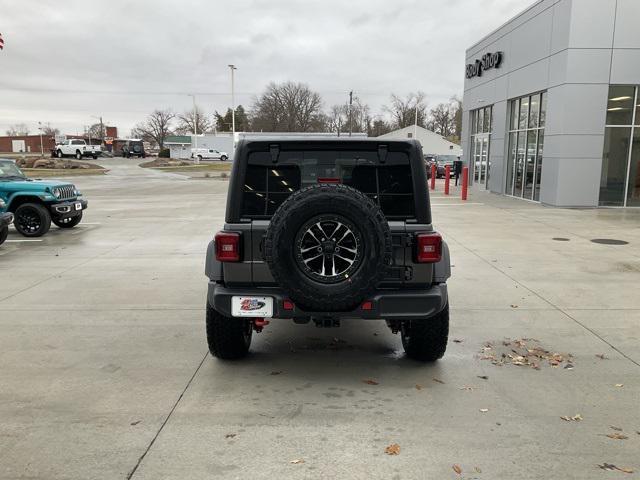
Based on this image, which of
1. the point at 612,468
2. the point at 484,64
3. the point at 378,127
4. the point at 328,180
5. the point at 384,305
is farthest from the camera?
the point at 378,127

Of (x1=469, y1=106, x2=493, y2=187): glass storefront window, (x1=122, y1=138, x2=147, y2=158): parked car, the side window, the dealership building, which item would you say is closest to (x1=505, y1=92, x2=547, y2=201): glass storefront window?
→ the dealership building

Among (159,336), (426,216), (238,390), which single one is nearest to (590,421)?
(426,216)

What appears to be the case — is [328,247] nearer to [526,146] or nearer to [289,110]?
[526,146]

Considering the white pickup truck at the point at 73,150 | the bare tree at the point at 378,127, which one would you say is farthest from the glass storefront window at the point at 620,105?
the bare tree at the point at 378,127

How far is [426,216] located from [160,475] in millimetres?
2493

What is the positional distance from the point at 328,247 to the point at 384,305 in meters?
0.64

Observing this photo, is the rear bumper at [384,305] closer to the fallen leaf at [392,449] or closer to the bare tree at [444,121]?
the fallen leaf at [392,449]

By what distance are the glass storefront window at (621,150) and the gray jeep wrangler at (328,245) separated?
1478 centimetres

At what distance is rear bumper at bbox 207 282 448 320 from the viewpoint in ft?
12.9

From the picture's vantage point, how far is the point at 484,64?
2348cm

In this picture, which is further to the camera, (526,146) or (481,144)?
(481,144)

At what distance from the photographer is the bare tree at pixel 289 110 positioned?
263ft

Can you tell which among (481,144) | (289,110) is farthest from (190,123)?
(481,144)

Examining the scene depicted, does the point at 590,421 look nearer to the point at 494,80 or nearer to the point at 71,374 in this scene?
the point at 71,374
